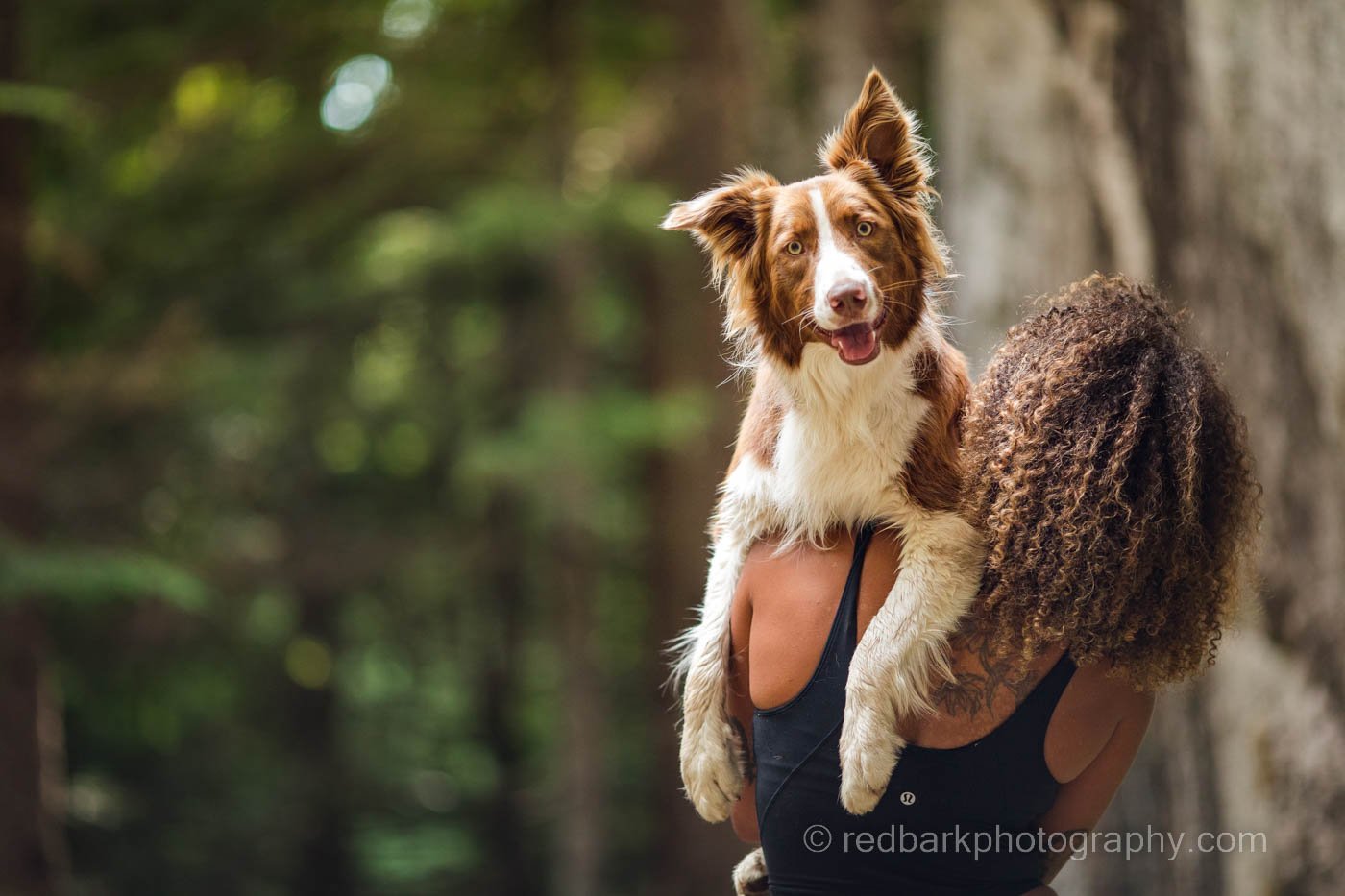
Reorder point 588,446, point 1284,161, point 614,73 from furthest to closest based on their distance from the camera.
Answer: point 614,73, point 588,446, point 1284,161

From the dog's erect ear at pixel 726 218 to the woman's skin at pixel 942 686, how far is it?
64 cm

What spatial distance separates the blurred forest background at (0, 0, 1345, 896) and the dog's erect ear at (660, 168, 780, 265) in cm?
294

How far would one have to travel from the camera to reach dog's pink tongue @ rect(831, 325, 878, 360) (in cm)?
247

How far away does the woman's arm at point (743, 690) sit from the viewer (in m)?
2.80

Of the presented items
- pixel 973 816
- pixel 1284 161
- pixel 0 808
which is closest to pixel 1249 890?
pixel 1284 161

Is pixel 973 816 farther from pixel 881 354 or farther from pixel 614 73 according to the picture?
pixel 614 73

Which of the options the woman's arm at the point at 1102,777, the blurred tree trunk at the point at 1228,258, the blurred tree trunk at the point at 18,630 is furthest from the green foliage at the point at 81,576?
the woman's arm at the point at 1102,777

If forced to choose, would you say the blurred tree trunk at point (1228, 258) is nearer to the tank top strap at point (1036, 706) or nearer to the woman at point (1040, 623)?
the woman at point (1040, 623)

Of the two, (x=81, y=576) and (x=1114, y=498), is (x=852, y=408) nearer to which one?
(x=1114, y=498)

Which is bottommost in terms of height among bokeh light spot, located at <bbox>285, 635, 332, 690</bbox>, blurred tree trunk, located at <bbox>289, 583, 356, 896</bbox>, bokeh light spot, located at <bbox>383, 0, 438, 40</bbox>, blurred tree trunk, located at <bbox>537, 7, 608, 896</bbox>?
blurred tree trunk, located at <bbox>289, 583, 356, 896</bbox>

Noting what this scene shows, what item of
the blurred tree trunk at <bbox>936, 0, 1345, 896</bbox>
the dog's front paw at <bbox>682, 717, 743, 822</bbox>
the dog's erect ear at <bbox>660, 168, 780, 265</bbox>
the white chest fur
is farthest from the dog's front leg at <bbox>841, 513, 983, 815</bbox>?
the blurred tree trunk at <bbox>936, 0, 1345, 896</bbox>

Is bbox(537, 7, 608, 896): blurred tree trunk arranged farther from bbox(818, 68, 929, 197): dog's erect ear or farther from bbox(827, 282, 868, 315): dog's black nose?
bbox(827, 282, 868, 315): dog's black nose

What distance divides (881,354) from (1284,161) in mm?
3067

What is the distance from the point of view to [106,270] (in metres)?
10.5
